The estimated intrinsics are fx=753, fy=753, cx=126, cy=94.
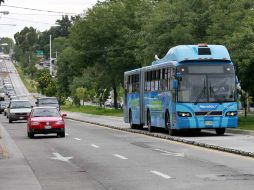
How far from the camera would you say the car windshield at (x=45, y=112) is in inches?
1401

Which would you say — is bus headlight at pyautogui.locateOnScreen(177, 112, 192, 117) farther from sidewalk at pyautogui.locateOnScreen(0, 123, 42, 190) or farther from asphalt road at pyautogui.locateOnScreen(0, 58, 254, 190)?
sidewalk at pyautogui.locateOnScreen(0, 123, 42, 190)

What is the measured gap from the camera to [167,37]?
45.6m

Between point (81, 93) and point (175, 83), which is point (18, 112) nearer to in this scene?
point (175, 83)

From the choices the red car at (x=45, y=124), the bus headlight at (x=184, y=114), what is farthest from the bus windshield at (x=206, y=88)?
the red car at (x=45, y=124)

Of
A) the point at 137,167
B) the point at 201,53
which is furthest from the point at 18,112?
the point at 137,167

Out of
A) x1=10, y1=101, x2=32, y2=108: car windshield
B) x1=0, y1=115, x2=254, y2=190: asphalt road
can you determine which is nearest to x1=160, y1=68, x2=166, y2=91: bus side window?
x1=0, y1=115, x2=254, y2=190: asphalt road

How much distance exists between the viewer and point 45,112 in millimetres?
35844

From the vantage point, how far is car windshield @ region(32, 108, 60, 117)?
35594 mm

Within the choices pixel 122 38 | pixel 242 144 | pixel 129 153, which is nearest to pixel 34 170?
pixel 129 153

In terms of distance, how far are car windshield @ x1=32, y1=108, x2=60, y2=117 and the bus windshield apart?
6850 millimetres

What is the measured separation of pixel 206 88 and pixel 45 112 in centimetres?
827

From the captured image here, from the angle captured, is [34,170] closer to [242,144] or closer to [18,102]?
[242,144]

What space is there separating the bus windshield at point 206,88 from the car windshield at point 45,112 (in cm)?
685

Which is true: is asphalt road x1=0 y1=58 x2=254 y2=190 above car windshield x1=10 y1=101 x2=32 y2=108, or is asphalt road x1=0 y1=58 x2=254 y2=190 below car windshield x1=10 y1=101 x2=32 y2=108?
below
